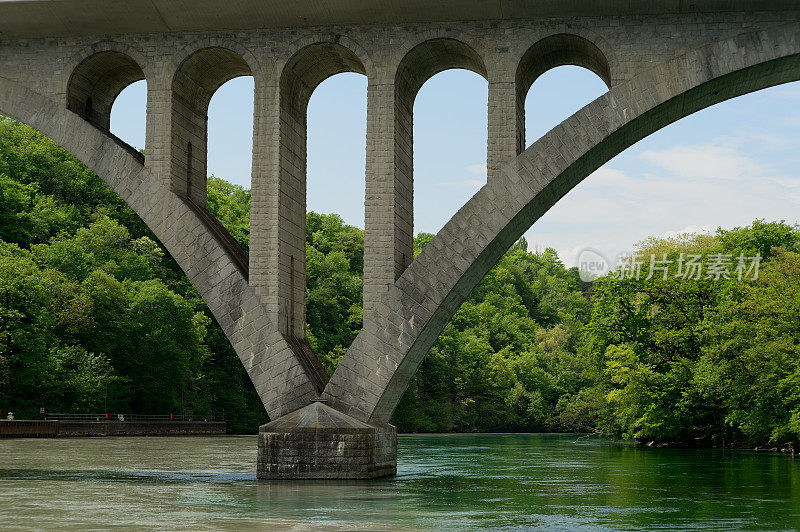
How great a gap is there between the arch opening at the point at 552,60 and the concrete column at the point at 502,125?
1.45ft

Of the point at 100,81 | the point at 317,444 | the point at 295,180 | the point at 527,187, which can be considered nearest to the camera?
the point at 527,187

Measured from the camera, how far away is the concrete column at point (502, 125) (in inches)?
953

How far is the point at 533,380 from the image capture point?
102562 millimetres

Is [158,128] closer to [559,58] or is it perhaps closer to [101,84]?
[101,84]

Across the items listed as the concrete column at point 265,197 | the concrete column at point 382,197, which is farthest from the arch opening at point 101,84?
the concrete column at point 382,197

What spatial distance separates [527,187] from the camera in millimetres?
23812

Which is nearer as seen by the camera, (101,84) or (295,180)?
(295,180)

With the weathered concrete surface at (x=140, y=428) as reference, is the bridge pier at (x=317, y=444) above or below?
above

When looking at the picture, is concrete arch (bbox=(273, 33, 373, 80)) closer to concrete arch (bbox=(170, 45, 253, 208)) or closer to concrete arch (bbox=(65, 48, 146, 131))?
concrete arch (bbox=(170, 45, 253, 208))

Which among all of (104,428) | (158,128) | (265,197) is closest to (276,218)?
(265,197)

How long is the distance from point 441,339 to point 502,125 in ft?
238

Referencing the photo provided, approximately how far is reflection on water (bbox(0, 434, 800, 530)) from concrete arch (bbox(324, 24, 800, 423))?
9.55 ft

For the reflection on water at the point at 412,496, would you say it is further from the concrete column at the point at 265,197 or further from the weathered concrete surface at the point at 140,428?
the weathered concrete surface at the point at 140,428

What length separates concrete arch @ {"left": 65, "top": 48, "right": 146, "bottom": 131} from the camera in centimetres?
2683
